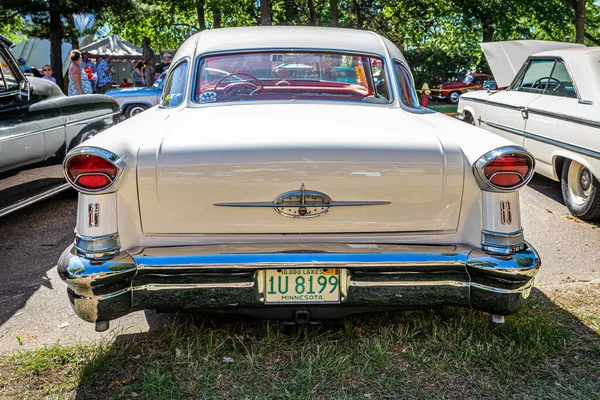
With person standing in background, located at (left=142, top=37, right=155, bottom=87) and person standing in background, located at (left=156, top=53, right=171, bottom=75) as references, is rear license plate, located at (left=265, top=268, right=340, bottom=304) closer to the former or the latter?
person standing in background, located at (left=156, top=53, right=171, bottom=75)

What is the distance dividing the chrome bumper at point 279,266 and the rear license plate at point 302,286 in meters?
0.04

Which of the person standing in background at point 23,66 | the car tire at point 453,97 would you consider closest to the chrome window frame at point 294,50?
the person standing in background at point 23,66

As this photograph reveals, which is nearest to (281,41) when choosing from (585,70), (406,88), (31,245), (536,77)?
(406,88)

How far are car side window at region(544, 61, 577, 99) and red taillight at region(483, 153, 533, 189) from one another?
343cm

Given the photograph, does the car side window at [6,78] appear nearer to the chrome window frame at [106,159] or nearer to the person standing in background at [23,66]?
the chrome window frame at [106,159]

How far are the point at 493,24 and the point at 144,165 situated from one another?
27.7m

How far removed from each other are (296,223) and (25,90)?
3600 mm

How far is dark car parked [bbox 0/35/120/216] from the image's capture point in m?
4.46

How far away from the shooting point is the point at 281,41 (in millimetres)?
3945

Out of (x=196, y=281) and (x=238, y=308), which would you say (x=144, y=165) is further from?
(x=238, y=308)

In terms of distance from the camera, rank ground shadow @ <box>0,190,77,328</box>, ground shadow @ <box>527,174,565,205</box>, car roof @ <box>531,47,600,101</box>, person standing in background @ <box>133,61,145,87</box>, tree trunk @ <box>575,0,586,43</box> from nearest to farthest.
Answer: ground shadow @ <box>0,190,77,328</box>, car roof @ <box>531,47,600,101</box>, ground shadow @ <box>527,174,565,205</box>, tree trunk @ <box>575,0,586,43</box>, person standing in background @ <box>133,61,145,87</box>

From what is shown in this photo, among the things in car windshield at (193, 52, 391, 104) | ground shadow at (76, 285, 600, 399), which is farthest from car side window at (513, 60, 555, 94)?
ground shadow at (76, 285, 600, 399)

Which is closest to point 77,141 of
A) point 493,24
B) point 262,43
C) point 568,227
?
point 262,43

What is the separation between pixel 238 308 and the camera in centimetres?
271
